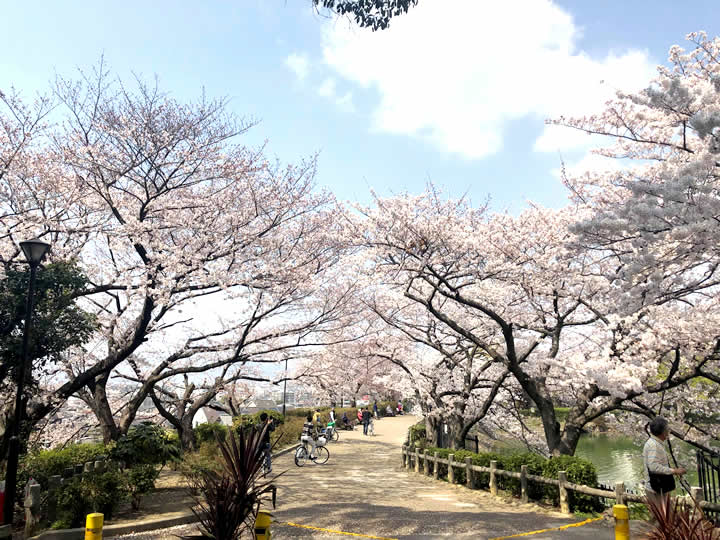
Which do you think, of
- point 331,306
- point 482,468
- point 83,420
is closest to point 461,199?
point 331,306

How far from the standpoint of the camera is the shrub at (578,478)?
9.09 metres

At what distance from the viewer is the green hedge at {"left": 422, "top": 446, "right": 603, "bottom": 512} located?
9.16m

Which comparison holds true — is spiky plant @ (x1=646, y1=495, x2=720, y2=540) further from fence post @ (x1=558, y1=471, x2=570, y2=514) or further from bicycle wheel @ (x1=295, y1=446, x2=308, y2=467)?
bicycle wheel @ (x1=295, y1=446, x2=308, y2=467)

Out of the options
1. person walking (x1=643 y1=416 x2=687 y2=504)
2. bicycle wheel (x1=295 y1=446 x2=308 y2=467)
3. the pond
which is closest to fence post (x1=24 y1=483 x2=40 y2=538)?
person walking (x1=643 y1=416 x2=687 y2=504)

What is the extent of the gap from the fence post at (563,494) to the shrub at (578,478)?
3.9 inches

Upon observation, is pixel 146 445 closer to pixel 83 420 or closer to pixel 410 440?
pixel 83 420

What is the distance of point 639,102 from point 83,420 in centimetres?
2276

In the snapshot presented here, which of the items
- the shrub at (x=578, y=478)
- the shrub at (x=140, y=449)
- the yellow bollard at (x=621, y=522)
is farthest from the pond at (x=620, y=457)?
the shrub at (x=140, y=449)

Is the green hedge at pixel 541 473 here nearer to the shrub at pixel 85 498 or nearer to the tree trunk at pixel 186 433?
the shrub at pixel 85 498

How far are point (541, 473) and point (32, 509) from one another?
9408 millimetres

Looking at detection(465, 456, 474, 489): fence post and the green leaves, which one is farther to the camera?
detection(465, 456, 474, 489): fence post

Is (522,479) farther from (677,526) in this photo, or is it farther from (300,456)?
(300,456)

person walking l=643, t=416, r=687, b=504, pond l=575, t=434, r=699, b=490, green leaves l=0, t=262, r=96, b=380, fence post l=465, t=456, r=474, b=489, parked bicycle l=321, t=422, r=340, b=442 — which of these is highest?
green leaves l=0, t=262, r=96, b=380

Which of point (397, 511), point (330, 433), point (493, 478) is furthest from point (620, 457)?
point (397, 511)
